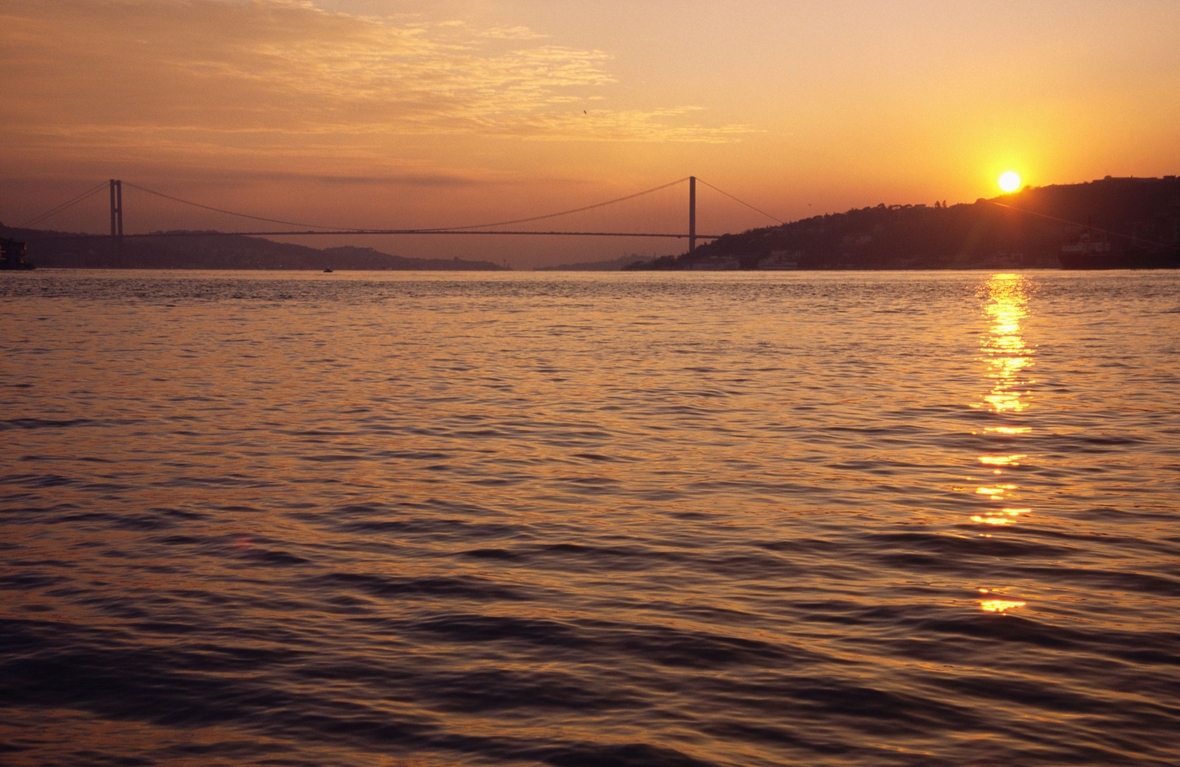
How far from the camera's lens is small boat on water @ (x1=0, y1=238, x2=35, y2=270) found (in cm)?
13819

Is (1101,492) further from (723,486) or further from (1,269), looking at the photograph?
(1,269)

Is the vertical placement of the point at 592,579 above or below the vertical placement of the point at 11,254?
below

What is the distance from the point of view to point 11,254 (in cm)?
13988

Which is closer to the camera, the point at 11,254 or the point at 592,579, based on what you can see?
the point at 592,579

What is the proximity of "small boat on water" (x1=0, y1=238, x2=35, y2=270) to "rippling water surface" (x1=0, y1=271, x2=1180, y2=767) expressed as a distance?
141 meters

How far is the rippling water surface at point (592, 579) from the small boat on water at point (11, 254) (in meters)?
141

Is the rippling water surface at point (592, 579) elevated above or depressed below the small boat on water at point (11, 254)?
below

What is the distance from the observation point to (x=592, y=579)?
5.91 metres

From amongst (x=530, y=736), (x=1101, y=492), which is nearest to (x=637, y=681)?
(x=530, y=736)

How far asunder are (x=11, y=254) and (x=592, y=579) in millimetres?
154000

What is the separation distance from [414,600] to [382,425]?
6801mm

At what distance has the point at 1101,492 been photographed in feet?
27.0

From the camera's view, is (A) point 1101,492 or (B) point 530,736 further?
(A) point 1101,492

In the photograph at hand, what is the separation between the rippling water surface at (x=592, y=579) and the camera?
157 inches
